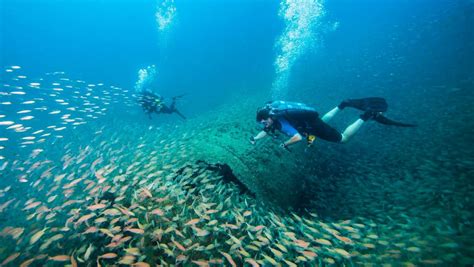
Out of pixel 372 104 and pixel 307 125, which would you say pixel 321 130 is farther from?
pixel 372 104

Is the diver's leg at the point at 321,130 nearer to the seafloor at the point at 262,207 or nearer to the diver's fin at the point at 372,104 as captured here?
the seafloor at the point at 262,207

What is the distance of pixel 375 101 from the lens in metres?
7.37

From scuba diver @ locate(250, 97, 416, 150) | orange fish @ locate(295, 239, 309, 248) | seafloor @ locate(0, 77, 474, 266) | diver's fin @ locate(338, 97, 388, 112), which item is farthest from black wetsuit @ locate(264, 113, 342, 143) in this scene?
orange fish @ locate(295, 239, 309, 248)

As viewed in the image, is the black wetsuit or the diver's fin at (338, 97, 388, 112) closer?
the black wetsuit

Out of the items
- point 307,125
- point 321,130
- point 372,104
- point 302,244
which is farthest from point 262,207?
point 372,104

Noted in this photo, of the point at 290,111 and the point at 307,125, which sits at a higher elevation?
the point at 290,111

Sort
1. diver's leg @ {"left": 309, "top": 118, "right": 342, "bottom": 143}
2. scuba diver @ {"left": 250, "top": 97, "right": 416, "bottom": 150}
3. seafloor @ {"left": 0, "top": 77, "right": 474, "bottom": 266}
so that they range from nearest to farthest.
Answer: seafloor @ {"left": 0, "top": 77, "right": 474, "bottom": 266} → scuba diver @ {"left": 250, "top": 97, "right": 416, "bottom": 150} → diver's leg @ {"left": 309, "top": 118, "right": 342, "bottom": 143}

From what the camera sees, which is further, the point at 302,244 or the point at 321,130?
the point at 321,130

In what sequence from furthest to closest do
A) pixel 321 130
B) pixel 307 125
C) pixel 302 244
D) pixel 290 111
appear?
pixel 321 130 < pixel 307 125 < pixel 290 111 < pixel 302 244

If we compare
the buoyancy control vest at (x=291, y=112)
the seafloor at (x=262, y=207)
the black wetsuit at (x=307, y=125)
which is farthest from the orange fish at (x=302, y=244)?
the buoyancy control vest at (x=291, y=112)

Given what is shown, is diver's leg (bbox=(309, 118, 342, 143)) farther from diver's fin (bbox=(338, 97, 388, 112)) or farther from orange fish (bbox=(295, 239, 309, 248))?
orange fish (bbox=(295, 239, 309, 248))

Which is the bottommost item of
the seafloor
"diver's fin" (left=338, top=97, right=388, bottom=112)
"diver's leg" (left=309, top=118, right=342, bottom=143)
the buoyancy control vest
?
the seafloor

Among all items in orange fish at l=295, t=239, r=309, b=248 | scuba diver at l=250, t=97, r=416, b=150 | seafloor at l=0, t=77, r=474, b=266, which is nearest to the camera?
orange fish at l=295, t=239, r=309, b=248

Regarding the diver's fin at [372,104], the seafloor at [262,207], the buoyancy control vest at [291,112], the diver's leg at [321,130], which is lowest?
the seafloor at [262,207]
